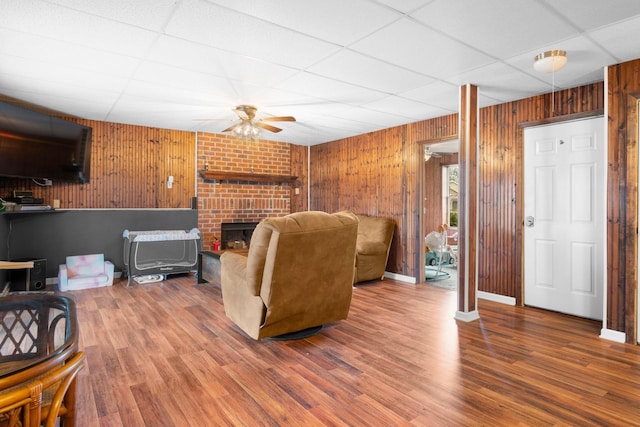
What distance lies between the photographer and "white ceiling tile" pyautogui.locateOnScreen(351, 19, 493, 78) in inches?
100

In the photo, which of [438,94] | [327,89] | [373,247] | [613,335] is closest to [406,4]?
[327,89]

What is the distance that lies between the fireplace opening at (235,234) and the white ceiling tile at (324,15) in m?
4.45

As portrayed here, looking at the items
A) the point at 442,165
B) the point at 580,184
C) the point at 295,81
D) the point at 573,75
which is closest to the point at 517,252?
the point at 580,184

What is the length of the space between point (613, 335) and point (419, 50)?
299 cm

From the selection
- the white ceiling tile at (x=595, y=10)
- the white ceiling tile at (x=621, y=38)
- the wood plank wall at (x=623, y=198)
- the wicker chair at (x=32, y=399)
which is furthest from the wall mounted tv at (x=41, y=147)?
the wood plank wall at (x=623, y=198)

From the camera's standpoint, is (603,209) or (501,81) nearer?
(603,209)

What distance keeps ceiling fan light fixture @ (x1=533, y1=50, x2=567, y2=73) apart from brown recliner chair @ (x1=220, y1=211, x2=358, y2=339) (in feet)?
6.61

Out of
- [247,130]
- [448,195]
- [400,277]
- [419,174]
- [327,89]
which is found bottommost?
[400,277]

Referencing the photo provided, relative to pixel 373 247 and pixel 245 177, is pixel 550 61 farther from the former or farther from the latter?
pixel 245 177

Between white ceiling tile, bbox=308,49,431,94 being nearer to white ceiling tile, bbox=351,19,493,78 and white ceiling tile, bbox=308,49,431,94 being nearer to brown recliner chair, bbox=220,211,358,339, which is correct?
white ceiling tile, bbox=351,19,493,78

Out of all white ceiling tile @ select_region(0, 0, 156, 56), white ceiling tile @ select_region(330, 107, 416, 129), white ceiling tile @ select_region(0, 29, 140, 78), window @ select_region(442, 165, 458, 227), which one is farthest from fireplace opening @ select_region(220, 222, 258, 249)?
window @ select_region(442, 165, 458, 227)

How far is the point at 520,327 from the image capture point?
3367 millimetres

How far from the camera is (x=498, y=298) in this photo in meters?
4.27

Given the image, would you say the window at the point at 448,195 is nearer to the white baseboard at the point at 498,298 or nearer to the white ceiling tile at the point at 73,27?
the white baseboard at the point at 498,298
